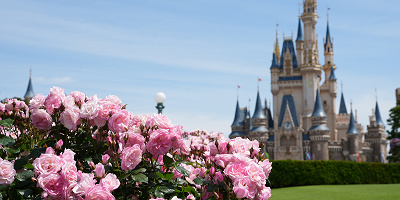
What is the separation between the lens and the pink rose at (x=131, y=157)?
3.50 meters

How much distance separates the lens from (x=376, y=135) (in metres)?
62.1

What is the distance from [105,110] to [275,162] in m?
20.8

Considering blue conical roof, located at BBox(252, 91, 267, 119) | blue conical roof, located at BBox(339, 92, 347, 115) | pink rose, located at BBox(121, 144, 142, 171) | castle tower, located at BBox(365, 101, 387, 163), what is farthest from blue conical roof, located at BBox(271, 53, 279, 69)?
pink rose, located at BBox(121, 144, 142, 171)

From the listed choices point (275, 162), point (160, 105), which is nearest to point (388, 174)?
point (275, 162)

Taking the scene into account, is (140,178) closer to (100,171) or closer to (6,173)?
(100,171)

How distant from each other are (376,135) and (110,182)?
64.3 metres

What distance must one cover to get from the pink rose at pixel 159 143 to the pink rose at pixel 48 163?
0.72 meters

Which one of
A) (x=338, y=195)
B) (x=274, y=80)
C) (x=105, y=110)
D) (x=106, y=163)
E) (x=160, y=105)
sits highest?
(x=274, y=80)

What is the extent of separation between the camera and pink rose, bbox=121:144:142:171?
3.50m

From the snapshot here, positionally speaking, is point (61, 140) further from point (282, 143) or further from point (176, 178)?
point (282, 143)

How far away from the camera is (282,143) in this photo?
58438 millimetres

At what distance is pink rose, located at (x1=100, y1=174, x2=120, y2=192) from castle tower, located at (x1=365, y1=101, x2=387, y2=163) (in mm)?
62854

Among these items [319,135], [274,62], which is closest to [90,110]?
[319,135]

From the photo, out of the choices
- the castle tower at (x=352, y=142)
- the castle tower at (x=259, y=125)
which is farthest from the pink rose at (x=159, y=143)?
the castle tower at (x=352, y=142)
